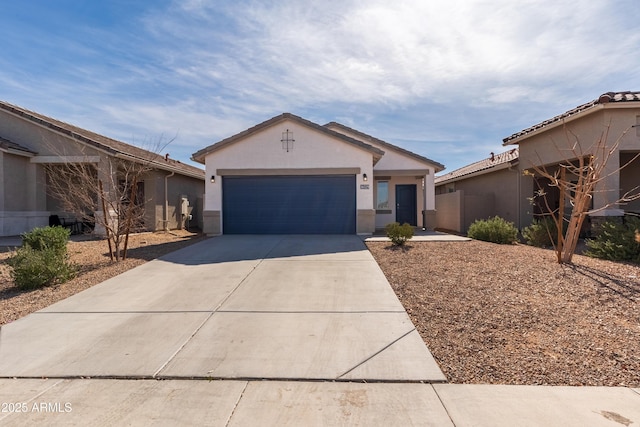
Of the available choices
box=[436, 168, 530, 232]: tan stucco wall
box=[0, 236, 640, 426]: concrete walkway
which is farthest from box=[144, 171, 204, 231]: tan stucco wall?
box=[436, 168, 530, 232]: tan stucco wall

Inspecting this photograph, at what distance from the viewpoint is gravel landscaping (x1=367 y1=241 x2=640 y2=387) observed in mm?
4121

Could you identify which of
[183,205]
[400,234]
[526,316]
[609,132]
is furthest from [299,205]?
[526,316]

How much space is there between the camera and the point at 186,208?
827 inches

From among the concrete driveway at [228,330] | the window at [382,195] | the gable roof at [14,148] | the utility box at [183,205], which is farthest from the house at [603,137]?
the gable roof at [14,148]

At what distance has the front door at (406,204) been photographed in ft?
65.3

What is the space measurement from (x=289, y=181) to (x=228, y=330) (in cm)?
1073

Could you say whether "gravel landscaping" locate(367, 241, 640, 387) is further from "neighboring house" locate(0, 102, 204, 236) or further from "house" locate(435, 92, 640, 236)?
"neighboring house" locate(0, 102, 204, 236)

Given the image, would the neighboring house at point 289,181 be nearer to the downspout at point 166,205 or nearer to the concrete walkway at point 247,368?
the downspout at point 166,205

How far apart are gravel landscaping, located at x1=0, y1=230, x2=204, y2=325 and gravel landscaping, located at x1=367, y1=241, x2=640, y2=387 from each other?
6.13 metres

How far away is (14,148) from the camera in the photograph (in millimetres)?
14836

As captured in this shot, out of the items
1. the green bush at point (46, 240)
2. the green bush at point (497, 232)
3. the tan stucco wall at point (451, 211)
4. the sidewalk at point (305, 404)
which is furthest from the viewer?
the tan stucco wall at point (451, 211)

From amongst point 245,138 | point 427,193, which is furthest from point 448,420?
point 427,193

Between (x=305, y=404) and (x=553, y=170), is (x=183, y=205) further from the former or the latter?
(x=305, y=404)

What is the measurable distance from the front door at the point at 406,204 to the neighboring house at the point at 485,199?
→ 79.4 inches
